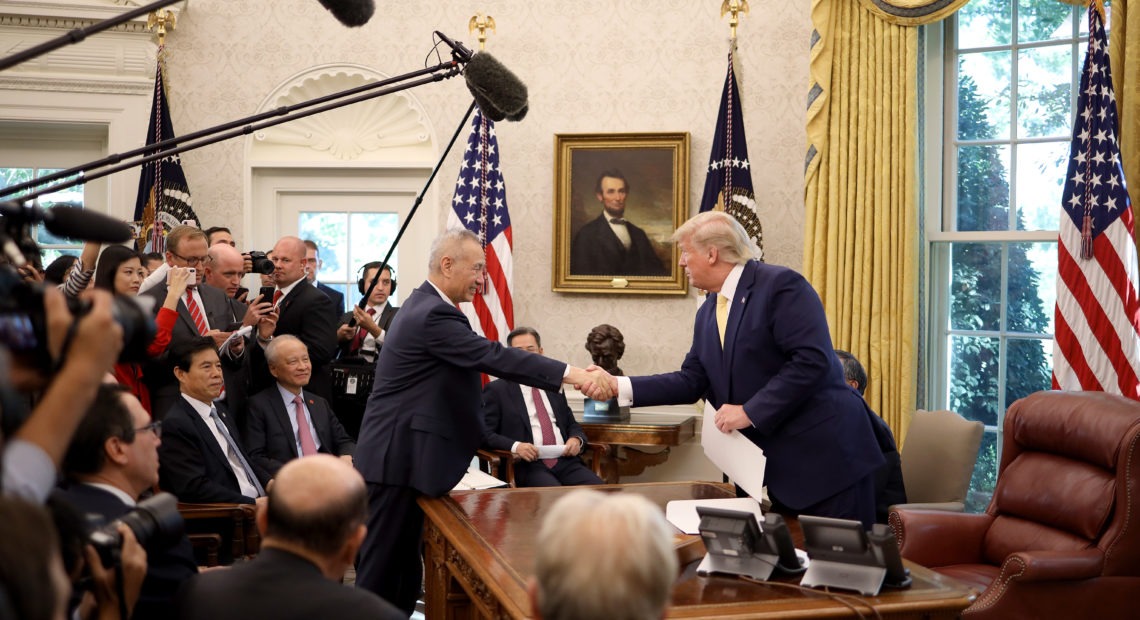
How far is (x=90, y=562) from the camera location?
178cm

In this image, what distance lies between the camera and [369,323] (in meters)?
5.54

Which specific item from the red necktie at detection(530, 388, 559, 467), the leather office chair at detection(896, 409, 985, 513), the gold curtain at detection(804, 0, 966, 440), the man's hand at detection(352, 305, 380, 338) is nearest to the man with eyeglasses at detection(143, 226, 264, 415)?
the man's hand at detection(352, 305, 380, 338)

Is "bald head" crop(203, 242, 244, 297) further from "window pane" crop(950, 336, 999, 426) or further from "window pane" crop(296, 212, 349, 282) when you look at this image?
"window pane" crop(950, 336, 999, 426)

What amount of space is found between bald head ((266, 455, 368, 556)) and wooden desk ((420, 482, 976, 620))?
0.43 meters

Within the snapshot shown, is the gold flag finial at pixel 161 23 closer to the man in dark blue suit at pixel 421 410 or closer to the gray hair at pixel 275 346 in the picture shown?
the gray hair at pixel 275 346

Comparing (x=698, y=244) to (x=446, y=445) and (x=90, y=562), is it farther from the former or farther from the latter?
(x=90, y=562)

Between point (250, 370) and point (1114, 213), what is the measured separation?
4.22 metres

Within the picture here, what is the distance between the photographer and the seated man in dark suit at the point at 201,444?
3.83 m

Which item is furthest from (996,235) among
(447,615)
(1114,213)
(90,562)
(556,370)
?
(90,562)

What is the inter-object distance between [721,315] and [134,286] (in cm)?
227

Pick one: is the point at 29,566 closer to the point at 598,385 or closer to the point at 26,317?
the point at 26,317

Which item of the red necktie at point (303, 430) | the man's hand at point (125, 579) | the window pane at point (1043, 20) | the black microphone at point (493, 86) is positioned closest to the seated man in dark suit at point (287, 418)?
the red necktie at point (303, 430)

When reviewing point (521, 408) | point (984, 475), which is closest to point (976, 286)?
point (984, 475)

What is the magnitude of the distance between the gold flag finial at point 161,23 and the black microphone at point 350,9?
512 centimetres
